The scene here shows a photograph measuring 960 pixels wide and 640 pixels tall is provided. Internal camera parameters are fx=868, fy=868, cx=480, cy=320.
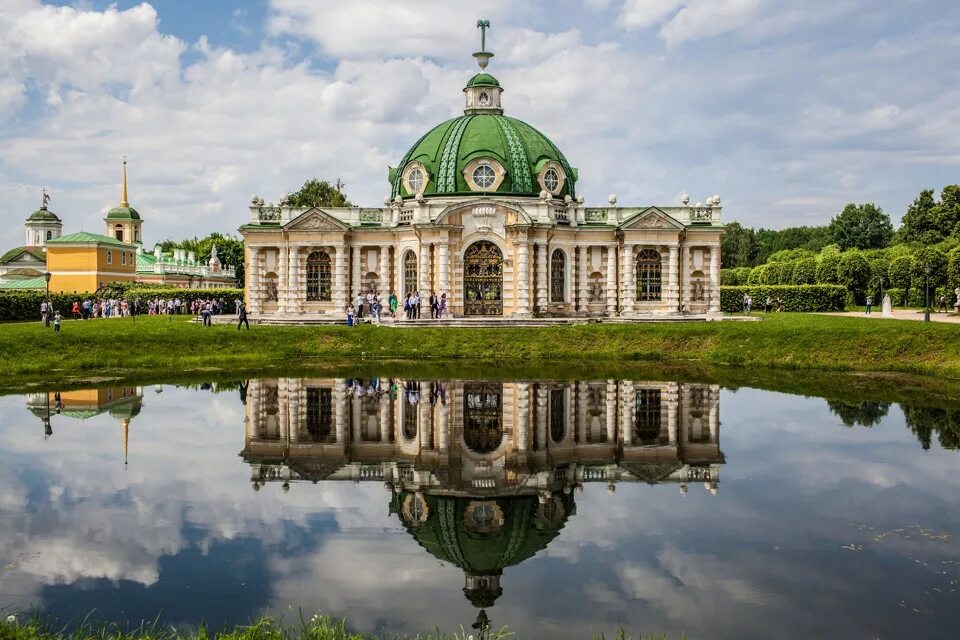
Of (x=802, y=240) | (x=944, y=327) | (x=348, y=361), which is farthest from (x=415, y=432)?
(x=802, y=240)

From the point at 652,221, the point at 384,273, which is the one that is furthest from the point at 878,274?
the point at 384,273

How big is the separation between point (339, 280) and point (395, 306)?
4.81 metres

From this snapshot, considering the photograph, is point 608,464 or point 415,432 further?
point 415,432

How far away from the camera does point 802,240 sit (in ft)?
479

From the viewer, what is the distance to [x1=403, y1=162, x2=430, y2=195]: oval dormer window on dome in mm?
57031

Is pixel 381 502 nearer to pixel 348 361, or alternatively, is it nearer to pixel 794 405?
pixel 794 405

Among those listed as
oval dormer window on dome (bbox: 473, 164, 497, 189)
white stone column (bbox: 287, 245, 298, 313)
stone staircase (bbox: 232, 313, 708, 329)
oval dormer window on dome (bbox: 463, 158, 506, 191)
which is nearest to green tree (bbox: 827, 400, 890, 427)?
stone staircase (bbox: 232, 313, 708, 329)

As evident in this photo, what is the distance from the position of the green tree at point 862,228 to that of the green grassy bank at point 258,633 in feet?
390

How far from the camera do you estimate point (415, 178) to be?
2277 inches

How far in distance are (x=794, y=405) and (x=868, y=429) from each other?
13.8 feet

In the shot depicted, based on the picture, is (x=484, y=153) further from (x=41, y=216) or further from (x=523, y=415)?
(x=41, y=216)

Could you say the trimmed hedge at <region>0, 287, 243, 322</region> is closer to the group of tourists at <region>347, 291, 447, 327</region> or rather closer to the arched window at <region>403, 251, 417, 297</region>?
the group of tourists at <region>347, 291, 447, 327</region>

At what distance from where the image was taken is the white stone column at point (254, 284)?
186ft

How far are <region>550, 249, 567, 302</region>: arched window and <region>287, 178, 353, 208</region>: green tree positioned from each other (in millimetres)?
38327
